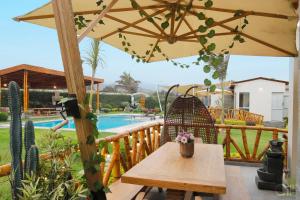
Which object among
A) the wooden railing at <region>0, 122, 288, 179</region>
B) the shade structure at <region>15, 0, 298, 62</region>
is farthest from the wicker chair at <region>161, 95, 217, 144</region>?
the shade structure at <region>15, 0, 298, 62</region>

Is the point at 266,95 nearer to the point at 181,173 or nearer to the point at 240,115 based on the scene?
the point at 240,115

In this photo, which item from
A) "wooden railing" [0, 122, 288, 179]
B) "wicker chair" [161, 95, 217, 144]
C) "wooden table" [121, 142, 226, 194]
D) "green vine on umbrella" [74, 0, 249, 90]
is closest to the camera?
"wooden table" [121, 142, 226, 194]

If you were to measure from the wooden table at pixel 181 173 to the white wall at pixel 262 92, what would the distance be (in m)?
15.3

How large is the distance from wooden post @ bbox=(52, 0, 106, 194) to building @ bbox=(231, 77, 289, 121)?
55.8ft

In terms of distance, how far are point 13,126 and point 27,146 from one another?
0.51 ft

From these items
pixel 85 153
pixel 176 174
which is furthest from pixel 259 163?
pixel 85 153

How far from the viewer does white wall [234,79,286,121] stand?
16.8m

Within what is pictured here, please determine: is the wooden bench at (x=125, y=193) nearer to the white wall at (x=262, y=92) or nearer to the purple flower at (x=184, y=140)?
the purple flower at (x=184, y=140)

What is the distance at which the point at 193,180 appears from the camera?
2.10m

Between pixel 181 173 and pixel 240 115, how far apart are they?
589 inches

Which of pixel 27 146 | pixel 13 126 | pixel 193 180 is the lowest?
pixel 193 180

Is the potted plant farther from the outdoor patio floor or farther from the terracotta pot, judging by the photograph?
the outdoor patio floor

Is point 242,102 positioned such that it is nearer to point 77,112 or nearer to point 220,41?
point 220,41

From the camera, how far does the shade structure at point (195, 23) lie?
2.66m
